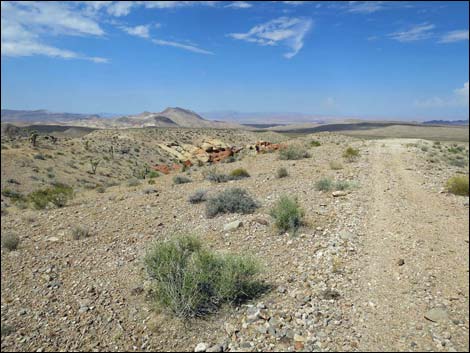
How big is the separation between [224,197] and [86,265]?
4307 millimetres

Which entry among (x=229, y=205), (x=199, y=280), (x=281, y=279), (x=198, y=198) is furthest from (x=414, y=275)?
(x=198, y=198)

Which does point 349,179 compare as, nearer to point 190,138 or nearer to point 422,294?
point 422,294

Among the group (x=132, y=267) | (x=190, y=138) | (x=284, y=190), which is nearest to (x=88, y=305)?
(x=132, y=267)

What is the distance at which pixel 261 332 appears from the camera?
453 centimetres

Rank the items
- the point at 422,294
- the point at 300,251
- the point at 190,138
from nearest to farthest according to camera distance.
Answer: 1. the point at 422,294
2. the point at 300,251
3. the point at 190,138

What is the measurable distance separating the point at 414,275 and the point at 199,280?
351cm

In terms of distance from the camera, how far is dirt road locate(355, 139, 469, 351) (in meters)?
4.02

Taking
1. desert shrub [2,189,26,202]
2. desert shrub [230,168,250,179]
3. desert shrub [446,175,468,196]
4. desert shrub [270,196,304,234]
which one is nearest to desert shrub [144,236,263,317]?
desert shrub [270,196,304,234]

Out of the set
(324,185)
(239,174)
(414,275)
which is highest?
(324,185)

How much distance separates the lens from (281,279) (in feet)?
19.4

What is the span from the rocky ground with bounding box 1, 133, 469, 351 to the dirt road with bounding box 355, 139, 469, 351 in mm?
19

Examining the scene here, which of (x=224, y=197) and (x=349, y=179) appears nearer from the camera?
(x=224, y=197)

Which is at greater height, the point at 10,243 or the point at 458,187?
the point at 458,187

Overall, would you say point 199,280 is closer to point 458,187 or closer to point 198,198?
point 198,198
